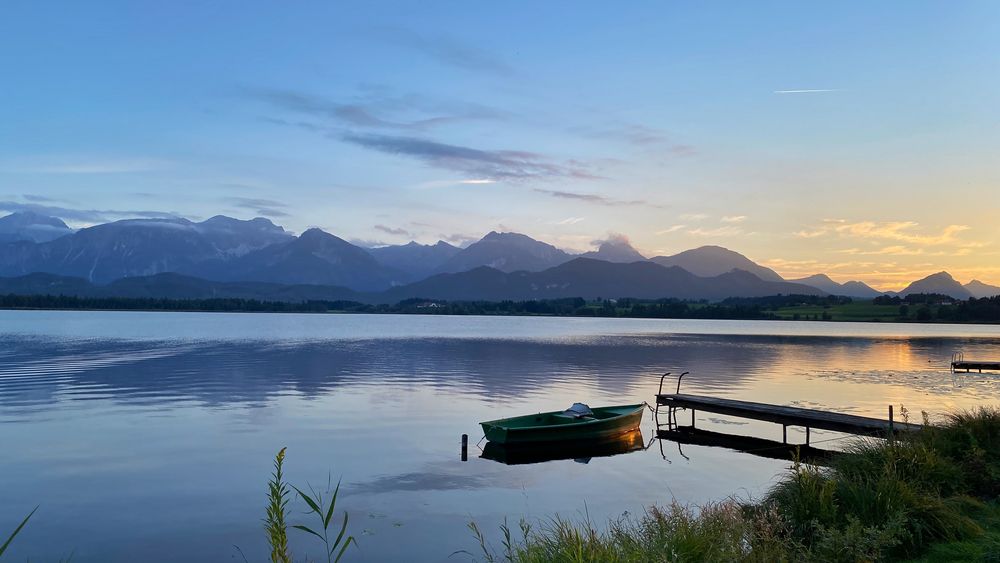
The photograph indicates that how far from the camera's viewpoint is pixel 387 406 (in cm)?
4550

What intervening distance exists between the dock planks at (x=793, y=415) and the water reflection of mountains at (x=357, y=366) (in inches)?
415

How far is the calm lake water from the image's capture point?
→ 2086cm

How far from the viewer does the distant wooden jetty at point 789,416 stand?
32.8m

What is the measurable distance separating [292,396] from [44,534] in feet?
96.4

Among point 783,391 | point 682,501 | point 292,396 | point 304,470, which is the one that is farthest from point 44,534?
point 783,391

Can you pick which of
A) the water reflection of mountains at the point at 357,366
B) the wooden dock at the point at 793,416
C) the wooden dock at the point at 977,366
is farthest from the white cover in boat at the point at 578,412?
the wooden dock at the point at 977,366

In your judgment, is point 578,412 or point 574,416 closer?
point 574,416

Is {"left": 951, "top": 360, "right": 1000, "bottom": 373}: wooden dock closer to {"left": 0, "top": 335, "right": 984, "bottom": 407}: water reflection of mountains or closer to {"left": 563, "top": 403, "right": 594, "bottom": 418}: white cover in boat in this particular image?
{"left": 0, "top": 335, "right": 984, "bottom": 407}: water reflection of mountains

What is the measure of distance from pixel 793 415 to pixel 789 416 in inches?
9.0

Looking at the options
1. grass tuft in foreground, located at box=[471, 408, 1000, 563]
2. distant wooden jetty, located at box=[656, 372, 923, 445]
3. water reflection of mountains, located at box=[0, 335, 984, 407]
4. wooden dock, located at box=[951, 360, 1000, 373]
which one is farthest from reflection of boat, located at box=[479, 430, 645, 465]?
wooden dock, located at box=[951, 360, 1000, 373]

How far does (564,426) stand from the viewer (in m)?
33.8

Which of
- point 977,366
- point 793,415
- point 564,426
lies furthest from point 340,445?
point 977,366

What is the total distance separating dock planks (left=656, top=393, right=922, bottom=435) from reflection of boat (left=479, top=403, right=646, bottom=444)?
197 inches

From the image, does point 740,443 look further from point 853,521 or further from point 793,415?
point 853,521
